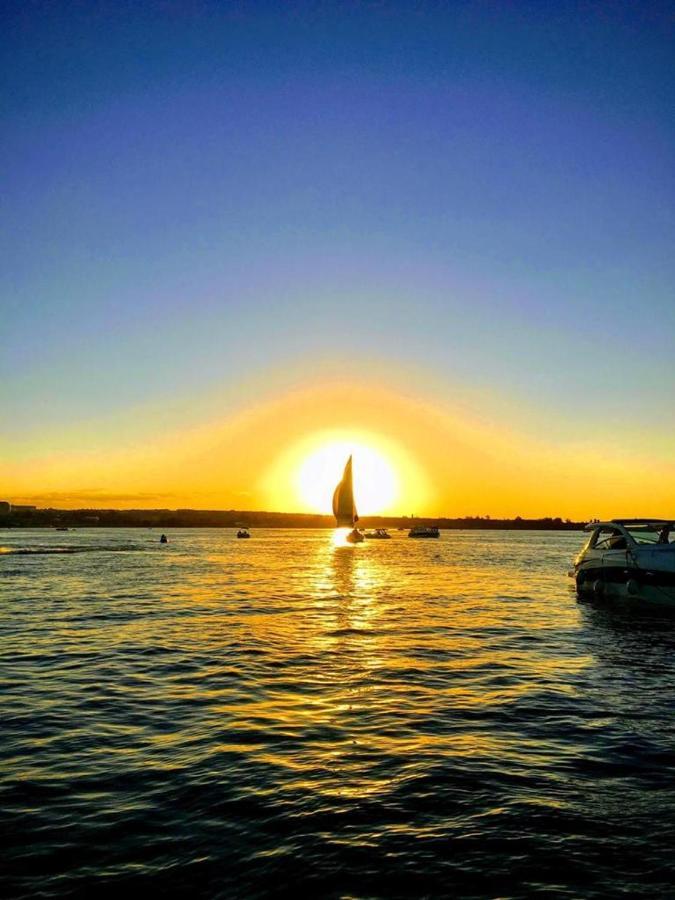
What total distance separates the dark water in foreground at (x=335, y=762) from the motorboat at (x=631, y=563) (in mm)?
4859

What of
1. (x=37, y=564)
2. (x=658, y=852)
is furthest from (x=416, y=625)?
(x=37, y=564)

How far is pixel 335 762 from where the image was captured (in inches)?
405

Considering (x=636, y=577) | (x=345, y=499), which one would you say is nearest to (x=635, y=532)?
(x=636, y=577)

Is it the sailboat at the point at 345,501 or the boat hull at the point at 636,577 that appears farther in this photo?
the sailboat at the point at 345,501

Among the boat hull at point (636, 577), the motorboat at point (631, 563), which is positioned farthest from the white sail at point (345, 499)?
the boat hull at point (636, 577)

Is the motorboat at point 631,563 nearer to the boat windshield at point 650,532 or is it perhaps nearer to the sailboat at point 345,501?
the boat windshield at point 650,532

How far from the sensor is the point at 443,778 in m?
9.53

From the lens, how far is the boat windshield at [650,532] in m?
30.5

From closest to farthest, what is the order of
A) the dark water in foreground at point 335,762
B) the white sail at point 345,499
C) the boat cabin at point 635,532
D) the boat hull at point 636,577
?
the dark water in foreground at point 335,762 < the boat hull at point 636,577 < the boat cabin at point 635,532 < the white sail at point 345,499

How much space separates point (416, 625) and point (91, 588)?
21187 mm

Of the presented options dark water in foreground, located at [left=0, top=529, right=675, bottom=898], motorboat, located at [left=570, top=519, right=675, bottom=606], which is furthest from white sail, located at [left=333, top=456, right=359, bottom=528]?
dark water in foreground, located at [left=0, top=529, right=675, bottom=898]

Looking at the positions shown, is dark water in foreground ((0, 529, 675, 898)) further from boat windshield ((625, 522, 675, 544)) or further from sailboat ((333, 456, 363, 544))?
sailboat ((333, 456, 363, 544))

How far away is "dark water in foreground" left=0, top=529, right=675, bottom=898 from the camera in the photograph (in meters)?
6.93

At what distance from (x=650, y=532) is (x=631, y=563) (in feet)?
9.94
